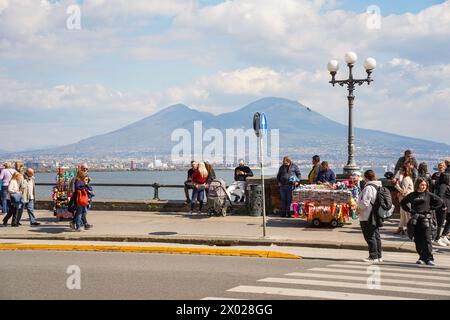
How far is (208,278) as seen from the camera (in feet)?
32.4

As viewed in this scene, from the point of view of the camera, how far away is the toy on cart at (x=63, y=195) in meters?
17.5

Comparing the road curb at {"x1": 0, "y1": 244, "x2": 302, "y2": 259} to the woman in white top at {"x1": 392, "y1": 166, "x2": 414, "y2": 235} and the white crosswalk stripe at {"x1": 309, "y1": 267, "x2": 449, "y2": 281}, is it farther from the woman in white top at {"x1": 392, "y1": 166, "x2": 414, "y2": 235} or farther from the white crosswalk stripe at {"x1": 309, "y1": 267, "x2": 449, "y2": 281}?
the woman in white top at {"x1": 392, "y1": 166, "x2": 414, "y2": 235}

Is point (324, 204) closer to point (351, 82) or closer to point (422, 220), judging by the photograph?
point (422, 220)

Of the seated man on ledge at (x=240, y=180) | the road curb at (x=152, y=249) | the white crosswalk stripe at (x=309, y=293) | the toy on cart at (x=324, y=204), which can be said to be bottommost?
the white crosswalk stripe at (x=309, y=293)

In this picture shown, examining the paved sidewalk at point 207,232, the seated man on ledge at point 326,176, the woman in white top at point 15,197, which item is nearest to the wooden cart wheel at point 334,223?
the paved sidewalk at point 207,232

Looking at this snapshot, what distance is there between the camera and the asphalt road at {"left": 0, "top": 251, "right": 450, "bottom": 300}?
28.3 feet

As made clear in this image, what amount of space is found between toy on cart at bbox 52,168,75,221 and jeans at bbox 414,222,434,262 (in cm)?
966

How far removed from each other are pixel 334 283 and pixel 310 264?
6.57ft

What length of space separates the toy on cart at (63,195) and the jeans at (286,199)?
6229 millimetres

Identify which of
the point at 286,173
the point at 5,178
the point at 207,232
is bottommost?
the point at 207,232

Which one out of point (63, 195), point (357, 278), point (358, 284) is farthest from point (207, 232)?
point (358, 284)

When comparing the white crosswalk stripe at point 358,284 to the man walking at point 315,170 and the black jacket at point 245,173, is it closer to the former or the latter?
the man walking at point 315,170

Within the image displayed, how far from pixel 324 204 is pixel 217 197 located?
355cm

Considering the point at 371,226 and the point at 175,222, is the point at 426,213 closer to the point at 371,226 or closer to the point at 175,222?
the point at 371,226
